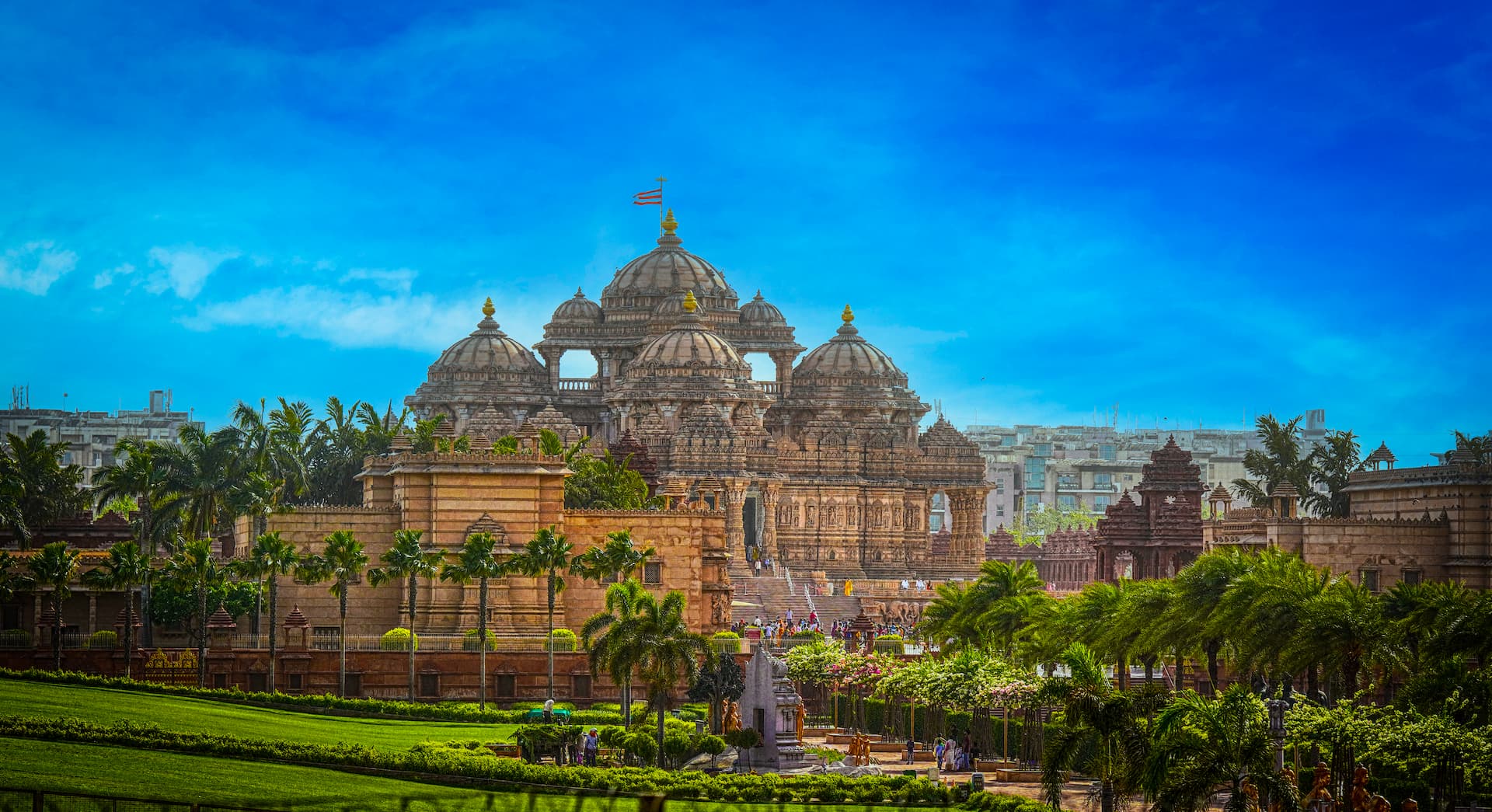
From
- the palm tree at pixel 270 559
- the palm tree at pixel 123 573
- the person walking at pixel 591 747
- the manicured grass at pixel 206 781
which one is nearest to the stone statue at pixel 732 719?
the person walking at pixel 591 747

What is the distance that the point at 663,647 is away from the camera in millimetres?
51469

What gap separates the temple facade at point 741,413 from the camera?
106m

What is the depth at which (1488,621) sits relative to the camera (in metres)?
45.8

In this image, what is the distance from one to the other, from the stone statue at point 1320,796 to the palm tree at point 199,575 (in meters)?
30.4

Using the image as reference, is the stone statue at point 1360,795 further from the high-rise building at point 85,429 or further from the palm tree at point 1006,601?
the high-rise building at point 85,429

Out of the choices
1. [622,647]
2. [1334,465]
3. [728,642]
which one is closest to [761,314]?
[1334,465]

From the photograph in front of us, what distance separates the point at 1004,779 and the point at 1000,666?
579 centimetres

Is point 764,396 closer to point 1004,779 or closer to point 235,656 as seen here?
point 235,656

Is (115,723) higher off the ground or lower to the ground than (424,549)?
lower

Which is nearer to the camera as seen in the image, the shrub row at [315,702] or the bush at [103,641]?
the shrub row at [315,702]

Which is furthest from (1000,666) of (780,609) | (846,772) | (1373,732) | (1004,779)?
(780,609)

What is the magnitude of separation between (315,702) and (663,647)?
9.24m

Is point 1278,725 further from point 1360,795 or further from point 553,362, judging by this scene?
point 553,362

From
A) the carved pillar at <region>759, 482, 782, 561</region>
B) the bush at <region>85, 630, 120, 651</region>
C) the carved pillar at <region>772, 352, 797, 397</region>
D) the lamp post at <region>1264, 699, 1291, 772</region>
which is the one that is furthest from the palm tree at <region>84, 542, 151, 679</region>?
the carved pillar at <region>772, 352, 797, 397</region>
